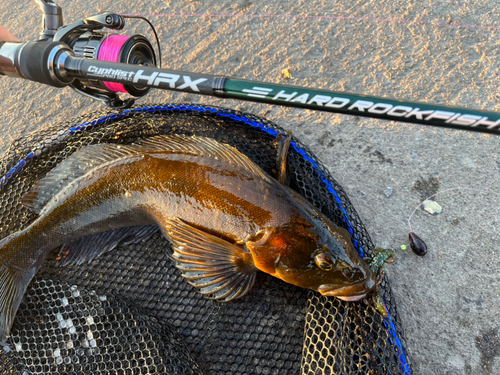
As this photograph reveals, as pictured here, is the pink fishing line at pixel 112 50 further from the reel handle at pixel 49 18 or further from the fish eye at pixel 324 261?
the fish eye at pixel 324 261

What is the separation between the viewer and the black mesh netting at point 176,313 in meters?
Result: 1.73

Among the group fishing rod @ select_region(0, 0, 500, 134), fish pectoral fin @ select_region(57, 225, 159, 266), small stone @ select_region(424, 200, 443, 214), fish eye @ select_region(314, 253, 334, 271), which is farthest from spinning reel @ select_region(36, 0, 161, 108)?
small stone @ select_region(424, 200, 443, 214)

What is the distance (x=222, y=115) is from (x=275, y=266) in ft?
3.42

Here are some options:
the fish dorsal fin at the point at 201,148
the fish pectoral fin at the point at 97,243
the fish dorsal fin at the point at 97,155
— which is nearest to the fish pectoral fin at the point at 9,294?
the fish pectoral fin at the point at 97,243

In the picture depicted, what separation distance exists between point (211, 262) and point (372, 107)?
1125 mm

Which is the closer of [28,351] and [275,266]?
[275,266]

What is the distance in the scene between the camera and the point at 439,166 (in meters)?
2.56

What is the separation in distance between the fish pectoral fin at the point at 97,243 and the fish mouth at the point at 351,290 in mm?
1066

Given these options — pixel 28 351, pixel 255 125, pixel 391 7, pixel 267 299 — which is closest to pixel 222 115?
pixel 255 125

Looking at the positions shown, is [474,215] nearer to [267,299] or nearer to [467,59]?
[467,59]

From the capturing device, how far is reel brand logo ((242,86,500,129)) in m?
1.18

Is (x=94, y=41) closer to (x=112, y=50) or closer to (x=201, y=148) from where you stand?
(x=112, y=50)

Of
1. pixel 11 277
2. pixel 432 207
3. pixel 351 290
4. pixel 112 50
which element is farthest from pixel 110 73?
pixel 432 207

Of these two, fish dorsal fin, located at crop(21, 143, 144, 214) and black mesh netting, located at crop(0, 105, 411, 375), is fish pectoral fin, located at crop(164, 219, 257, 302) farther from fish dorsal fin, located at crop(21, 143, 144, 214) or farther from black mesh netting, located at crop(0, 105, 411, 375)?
fish dorsal fin, located at crop(21, 143, 144, 214)
